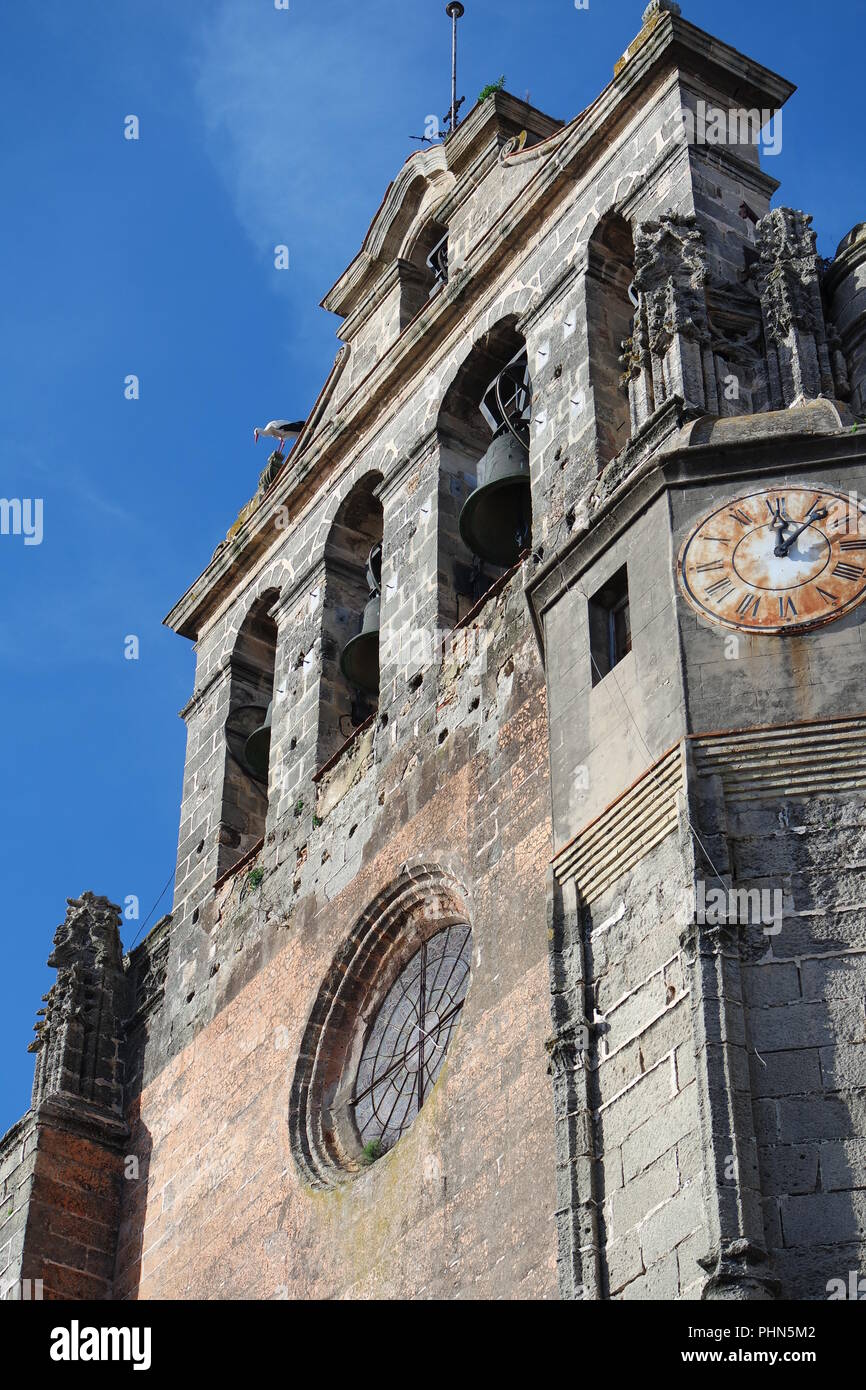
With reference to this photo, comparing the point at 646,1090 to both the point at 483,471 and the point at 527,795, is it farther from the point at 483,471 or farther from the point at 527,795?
the point at 483,471

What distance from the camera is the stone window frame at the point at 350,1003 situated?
61.0 ft

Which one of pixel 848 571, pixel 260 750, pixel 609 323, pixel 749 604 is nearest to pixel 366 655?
pixel 260 750

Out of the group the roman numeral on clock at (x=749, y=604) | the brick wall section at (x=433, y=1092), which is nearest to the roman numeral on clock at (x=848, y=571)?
the roman numeral on clock at (x=749, y=604)

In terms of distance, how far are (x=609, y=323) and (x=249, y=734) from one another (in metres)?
5.84

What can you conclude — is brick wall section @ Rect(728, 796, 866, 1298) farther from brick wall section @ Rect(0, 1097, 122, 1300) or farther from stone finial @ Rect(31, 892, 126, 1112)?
stone finial @ Rect(31, 892, 126, 1112)

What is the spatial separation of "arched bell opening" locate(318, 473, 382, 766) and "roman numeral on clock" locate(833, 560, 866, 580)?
7220 mm

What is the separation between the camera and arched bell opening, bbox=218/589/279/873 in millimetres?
23250

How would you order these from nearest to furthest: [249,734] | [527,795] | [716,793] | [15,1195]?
[716,793]
[527,795]
[15,1195]
[249,734]

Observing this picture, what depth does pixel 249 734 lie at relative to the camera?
2420cm

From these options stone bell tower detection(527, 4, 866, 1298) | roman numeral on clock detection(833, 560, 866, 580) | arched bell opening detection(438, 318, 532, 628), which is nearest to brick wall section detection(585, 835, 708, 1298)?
stone bell tower detection(527, 4, 866, 1298)

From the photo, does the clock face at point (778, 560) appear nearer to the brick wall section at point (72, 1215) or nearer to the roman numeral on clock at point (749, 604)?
the roman numeral on clock at point (749, 604)

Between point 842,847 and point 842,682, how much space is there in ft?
3.60
